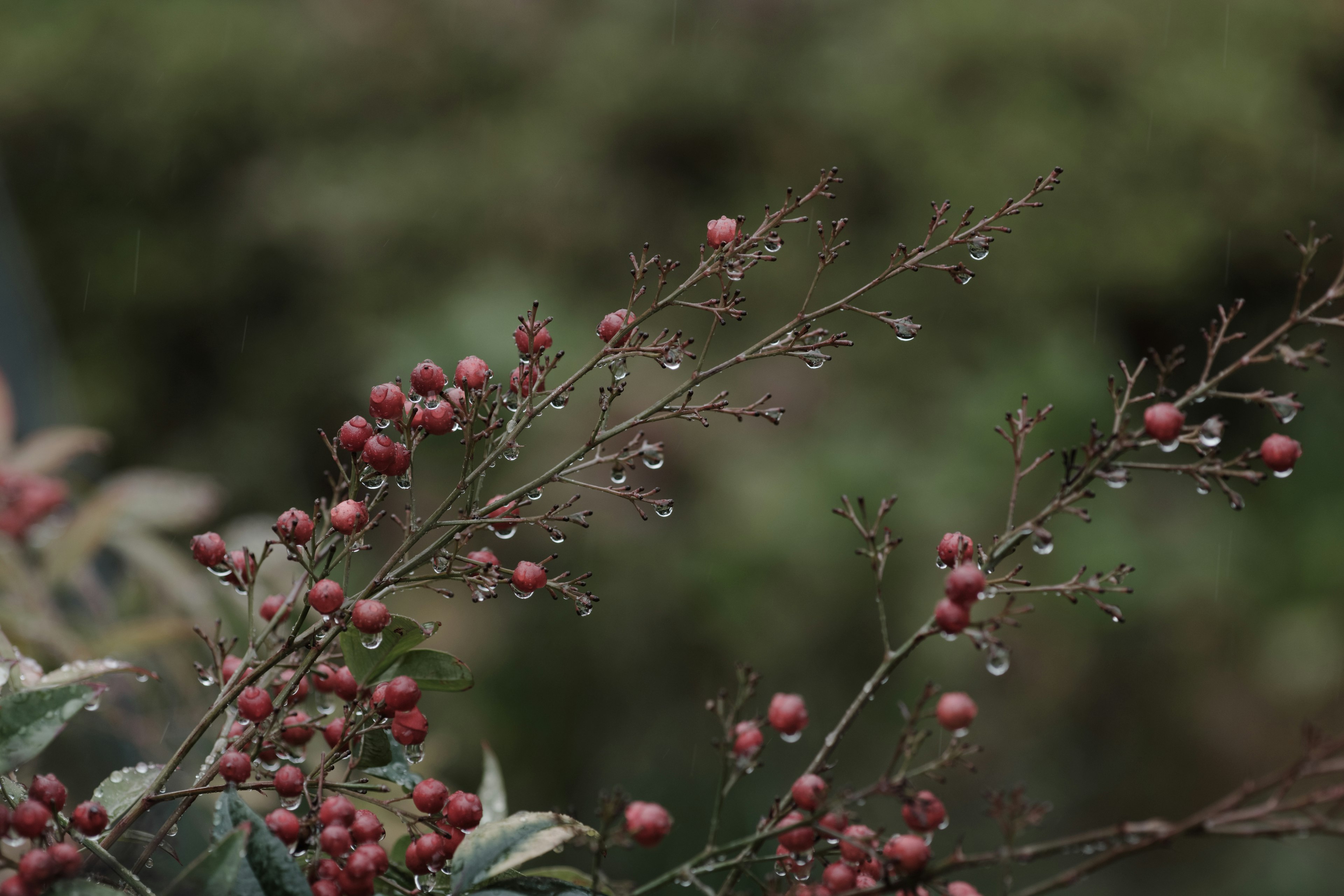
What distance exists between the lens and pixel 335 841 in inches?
18.8

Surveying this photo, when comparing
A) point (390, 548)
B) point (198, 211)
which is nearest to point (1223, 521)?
point (390, 548)

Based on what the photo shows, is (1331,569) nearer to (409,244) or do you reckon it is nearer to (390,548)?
(390,548)

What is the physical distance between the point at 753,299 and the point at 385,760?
2488 millimetres

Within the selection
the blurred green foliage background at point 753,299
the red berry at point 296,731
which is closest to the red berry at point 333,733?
the red berry at point 296,731

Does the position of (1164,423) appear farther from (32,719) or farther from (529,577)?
(32,719)

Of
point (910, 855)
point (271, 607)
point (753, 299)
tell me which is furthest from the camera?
point (753, 299)

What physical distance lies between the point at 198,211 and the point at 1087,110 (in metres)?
2.82

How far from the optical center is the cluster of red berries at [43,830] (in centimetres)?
41

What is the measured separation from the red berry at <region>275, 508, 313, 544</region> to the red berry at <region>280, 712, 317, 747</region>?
98 millimetres

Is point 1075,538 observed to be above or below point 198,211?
below

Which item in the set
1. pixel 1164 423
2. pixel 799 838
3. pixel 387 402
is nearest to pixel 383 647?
pixel 387 402

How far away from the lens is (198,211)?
3.44 m

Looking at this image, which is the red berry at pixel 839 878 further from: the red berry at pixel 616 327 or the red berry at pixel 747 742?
the red berry at pixel 616 327

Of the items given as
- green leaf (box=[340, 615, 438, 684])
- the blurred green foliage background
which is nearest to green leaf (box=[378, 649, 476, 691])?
green leaf (box=[340, 615, 438, 684])
